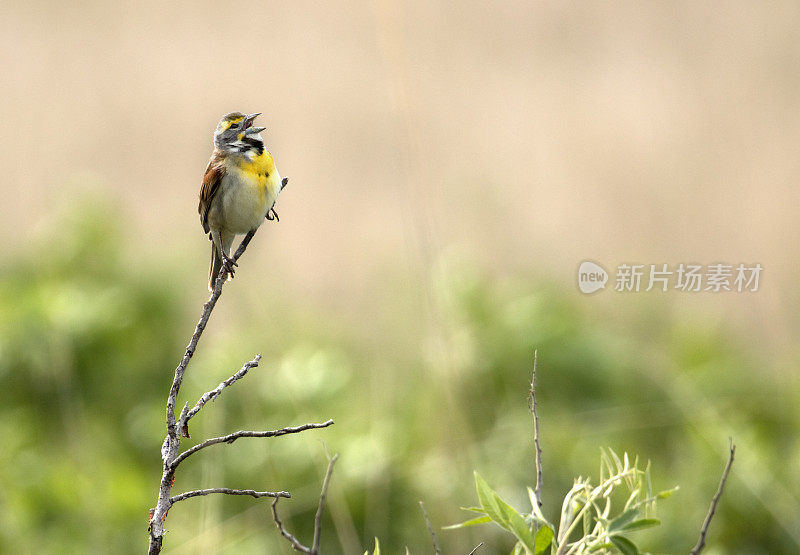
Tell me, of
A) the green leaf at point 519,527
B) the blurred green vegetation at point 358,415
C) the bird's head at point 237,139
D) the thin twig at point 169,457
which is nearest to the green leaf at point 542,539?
the green leaf at point 519,527

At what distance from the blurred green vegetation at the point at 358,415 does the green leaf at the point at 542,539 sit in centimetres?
75

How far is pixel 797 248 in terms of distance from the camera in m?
3.82

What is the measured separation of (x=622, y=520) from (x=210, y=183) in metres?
0.62

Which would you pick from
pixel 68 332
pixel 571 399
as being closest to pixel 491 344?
pixel 571 399

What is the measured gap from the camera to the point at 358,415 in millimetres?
2037

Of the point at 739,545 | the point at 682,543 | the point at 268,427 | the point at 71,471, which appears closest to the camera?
the point at 682,543

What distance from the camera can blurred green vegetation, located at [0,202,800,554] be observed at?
163cm

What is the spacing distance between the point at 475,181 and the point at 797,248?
1330 millimetres

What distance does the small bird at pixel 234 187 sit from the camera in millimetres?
969

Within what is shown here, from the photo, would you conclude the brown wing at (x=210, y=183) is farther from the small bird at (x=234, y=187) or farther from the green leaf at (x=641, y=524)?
the green leaf at (x=641, y=524)

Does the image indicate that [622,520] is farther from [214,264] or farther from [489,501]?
[214,264]

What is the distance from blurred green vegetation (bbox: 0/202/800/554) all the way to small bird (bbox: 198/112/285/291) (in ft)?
1.71

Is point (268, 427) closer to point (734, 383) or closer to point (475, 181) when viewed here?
point (734, 383)

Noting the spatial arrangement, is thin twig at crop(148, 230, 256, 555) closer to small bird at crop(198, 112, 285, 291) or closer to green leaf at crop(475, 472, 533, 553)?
green leaf at crop(475, 472, 533, 553)
